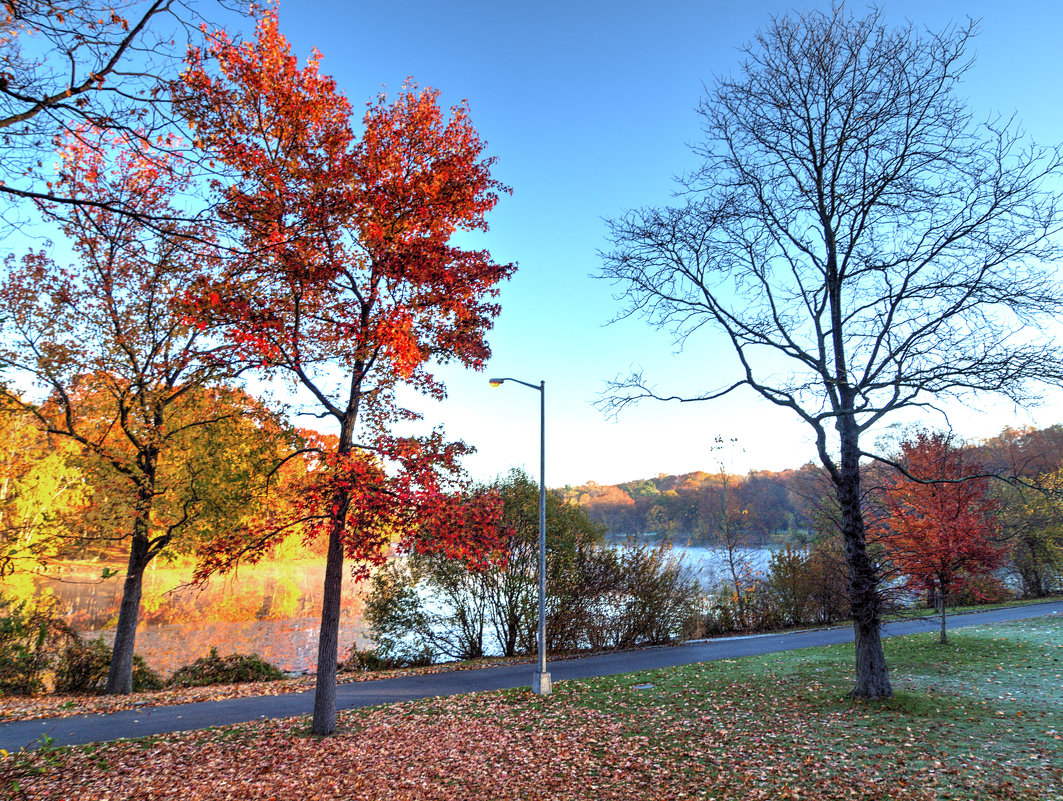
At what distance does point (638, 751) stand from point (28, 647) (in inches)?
668

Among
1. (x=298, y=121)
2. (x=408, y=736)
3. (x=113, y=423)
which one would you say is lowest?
(x=408, y=736)

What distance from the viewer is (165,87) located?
5.19 m

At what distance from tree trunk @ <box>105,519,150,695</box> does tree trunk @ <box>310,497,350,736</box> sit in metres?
7.62

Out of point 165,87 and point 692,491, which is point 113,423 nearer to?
point 165,87

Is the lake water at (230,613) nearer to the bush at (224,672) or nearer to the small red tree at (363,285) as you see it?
the bush at (224,672)

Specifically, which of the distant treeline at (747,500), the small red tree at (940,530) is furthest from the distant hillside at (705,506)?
the small red tree at (940,530)

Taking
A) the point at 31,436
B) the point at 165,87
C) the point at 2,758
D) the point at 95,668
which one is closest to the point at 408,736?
the point at 2,758

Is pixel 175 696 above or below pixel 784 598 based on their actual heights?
below

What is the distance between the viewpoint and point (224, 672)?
1571cm

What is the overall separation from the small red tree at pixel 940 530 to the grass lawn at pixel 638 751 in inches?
155

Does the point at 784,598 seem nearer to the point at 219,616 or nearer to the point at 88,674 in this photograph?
the point at 88,674

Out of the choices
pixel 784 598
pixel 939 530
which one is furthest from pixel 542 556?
pixel 784 598

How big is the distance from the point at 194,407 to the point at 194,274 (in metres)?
4.03

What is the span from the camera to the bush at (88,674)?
14.7 metres
